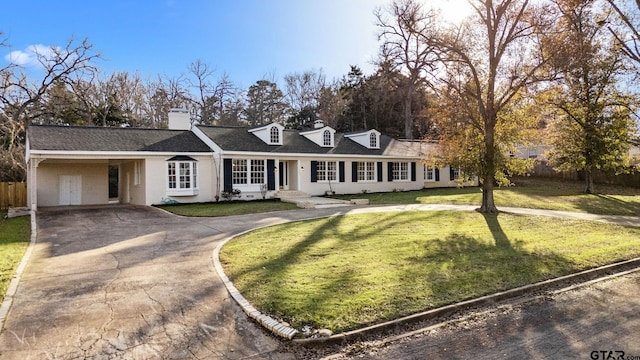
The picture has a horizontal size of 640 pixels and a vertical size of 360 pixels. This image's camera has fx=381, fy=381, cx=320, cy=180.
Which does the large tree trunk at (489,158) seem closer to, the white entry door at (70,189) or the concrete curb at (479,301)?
the concrete curb at (479,301)

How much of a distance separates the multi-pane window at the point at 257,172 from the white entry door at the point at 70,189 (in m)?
9.20

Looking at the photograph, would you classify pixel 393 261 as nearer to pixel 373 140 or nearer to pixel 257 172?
pixel 257 172

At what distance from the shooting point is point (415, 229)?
11391mm

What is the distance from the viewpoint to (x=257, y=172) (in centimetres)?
2092

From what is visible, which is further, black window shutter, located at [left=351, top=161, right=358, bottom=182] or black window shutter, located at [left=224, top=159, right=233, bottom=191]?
black window shutter, located at [left=351, top=161, right=358, bottom=182]

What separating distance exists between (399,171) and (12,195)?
21878 mm

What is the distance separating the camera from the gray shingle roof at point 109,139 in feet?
55.3

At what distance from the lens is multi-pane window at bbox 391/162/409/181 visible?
26.3 metres

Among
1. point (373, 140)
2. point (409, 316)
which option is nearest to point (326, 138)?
point (373, 140)

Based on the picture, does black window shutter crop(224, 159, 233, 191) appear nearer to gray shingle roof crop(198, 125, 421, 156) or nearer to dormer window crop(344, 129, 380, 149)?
gray shingle roof crop(198, 125, 421, 156)

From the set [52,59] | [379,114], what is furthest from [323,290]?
[379,114]

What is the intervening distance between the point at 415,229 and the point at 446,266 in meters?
4.12

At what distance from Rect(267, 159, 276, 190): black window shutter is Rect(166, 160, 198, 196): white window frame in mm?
3883

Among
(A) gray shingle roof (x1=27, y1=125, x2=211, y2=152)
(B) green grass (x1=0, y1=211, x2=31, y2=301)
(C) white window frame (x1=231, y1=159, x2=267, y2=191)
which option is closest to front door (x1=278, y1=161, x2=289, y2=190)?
(C) white window frame (x1=231, y1=159, x2=267, y2=191)
